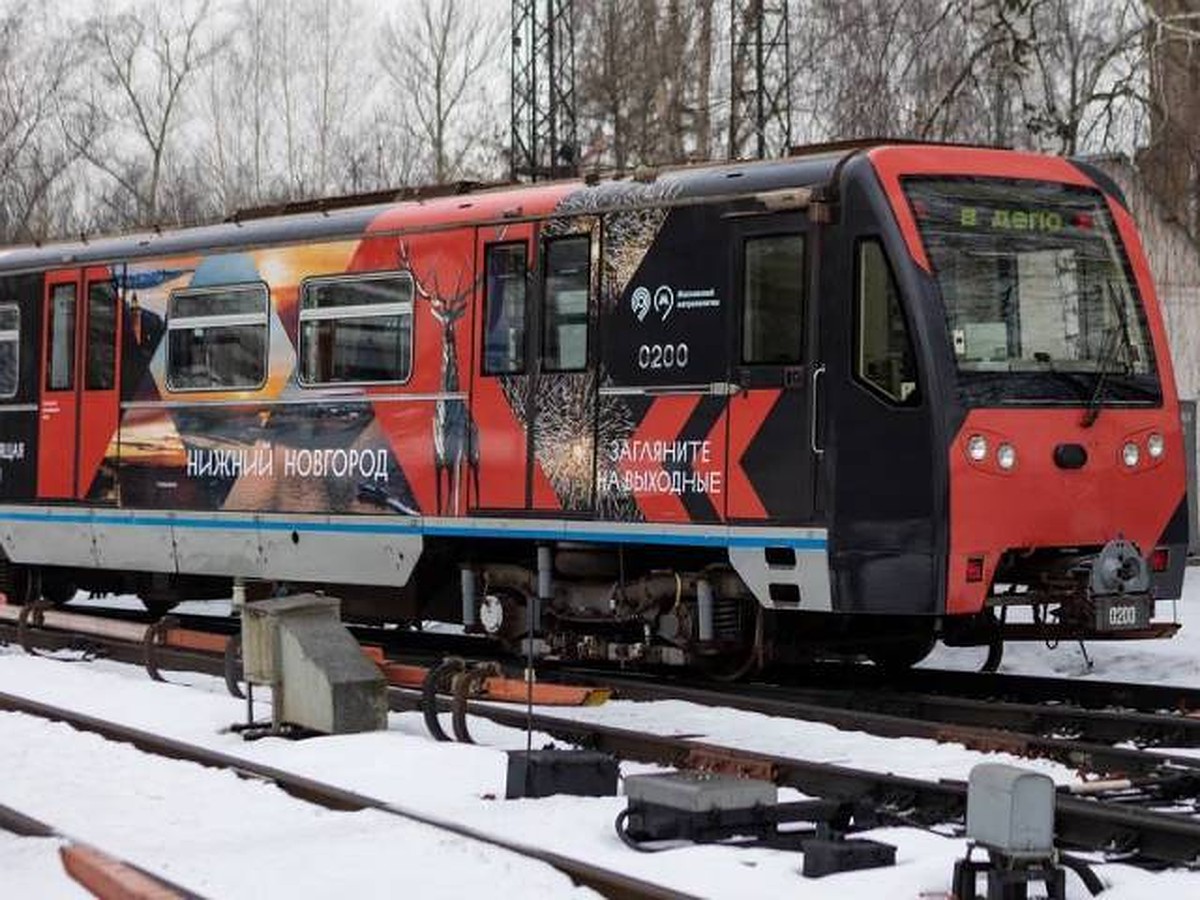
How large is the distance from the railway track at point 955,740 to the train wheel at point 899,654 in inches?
40.1

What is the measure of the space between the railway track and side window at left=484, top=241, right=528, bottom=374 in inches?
90.0

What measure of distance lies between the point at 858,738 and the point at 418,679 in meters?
2.88

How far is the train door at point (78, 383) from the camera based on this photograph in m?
17.4

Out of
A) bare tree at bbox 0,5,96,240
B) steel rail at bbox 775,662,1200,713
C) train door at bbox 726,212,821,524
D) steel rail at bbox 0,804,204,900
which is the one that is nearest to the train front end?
steel rail at bbox 775,662,1200,713

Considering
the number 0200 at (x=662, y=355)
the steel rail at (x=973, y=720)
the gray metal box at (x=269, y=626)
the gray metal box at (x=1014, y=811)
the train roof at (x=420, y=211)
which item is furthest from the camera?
the number 0200 at (x=662, y=355)

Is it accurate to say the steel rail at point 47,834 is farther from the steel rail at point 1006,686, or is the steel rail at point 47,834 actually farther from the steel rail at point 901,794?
the steel rail at point 1006,686

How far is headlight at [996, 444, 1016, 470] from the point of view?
12.0 metres

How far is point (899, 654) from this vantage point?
46.8 ft

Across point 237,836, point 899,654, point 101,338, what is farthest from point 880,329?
point 101,338

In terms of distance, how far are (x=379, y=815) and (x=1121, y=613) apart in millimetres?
5226

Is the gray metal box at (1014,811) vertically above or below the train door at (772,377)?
below

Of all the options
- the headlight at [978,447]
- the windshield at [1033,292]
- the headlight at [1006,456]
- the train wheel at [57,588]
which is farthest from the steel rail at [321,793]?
the train wheel at [57,588]

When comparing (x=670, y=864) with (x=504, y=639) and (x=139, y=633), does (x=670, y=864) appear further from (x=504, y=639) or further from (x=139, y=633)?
(x=139, y=633)

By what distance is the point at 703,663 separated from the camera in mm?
13828
